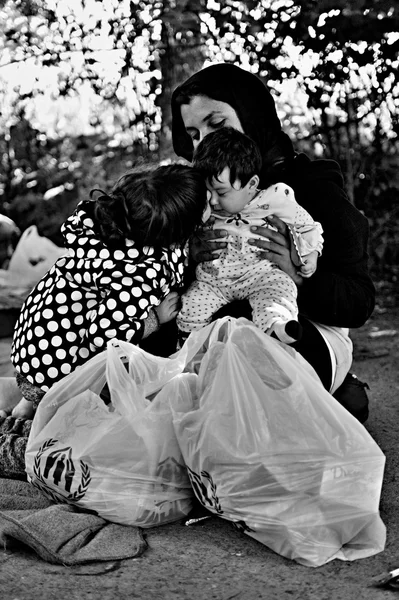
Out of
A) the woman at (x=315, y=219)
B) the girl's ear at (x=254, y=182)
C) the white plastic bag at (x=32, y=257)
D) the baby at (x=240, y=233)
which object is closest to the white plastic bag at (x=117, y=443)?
the baby at (x=240, y=233)

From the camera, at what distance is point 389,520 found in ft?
7.56

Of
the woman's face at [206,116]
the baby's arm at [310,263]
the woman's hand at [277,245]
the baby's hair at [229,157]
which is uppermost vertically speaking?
the woman's face at [206,116]

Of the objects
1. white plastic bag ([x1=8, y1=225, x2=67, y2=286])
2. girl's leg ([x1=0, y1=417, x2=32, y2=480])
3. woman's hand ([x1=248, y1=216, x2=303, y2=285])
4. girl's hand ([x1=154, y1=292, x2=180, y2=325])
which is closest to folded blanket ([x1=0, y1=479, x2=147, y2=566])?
girl's leg ([x1=0, y1=417, x2=32, y2=480])

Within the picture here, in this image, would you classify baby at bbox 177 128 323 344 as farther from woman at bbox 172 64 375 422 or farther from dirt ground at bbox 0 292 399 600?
dirt ground at bbox 0 292 399 600

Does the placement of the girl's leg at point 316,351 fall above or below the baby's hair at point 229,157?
below

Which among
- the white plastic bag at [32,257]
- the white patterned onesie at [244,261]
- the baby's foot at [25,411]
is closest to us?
the white patterned onesie at [244,261]

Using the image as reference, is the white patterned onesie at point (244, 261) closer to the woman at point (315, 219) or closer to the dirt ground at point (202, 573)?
the woman at point (315, 219)

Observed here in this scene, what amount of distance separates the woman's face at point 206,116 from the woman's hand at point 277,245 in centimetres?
42

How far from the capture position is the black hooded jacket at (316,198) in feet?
9.04

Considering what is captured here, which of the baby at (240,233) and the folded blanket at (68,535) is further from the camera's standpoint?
the baby at (240,233)

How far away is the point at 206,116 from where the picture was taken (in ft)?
9.46

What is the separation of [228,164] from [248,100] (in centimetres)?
52

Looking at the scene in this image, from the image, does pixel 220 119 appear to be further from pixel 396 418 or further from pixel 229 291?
pixel 396 418

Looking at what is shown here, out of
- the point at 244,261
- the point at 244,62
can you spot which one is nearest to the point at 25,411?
the point at 244,261
